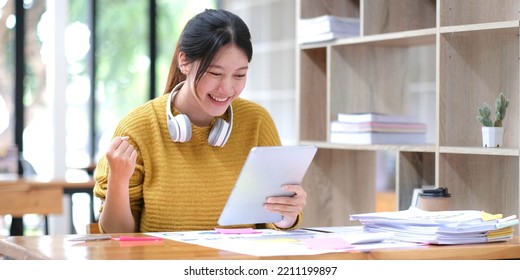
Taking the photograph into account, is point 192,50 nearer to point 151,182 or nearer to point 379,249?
point 151,182

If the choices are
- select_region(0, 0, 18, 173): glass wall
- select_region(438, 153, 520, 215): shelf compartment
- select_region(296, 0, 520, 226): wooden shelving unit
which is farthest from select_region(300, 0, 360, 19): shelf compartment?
select_region(0, 0, 18, 173): glass wall

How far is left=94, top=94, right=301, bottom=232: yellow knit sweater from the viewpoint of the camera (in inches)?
105

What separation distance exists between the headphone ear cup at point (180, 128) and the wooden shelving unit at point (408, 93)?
101 cm

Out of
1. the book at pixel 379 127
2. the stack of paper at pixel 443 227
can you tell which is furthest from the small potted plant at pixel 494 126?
the stack of paper at pixel 443 227

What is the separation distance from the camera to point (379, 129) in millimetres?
3600

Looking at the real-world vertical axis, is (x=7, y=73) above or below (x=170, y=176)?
above

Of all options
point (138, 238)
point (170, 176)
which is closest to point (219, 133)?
point (170, 176)

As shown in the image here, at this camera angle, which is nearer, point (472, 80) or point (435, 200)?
point (435, 200)

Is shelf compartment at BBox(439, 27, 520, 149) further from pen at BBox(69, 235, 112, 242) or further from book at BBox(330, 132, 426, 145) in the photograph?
pen at BBox(69, 235, 112, 242)

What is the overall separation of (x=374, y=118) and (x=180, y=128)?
3.79 feet

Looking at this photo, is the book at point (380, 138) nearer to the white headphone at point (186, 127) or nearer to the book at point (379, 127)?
the book at point (379, 127)

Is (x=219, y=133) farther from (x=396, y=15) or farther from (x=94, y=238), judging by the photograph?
(x=396, y=15)

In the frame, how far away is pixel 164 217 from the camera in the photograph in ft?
8.74
